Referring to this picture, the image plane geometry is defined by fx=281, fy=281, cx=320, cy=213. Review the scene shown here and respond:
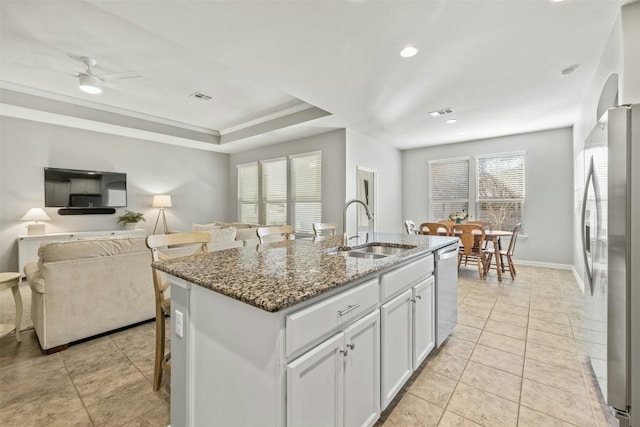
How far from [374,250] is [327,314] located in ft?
4.58

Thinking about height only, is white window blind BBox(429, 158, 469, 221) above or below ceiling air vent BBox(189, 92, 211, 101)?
below

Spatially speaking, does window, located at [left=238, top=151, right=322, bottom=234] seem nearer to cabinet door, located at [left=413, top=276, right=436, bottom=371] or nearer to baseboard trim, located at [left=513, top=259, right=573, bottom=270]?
cabinet door, located at [left=413, top=276, right=436, bottom=371]

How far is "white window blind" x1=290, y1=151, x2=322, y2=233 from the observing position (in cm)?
562

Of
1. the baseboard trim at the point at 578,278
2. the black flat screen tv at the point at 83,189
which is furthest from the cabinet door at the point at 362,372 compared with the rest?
the black flat screen tv at the point at 83,189

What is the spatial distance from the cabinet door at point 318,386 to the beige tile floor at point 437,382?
66cm

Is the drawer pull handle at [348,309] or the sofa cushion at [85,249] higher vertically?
the sofa cushion at [85,249]

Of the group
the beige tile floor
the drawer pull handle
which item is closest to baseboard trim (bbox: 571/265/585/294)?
the beige tile floor

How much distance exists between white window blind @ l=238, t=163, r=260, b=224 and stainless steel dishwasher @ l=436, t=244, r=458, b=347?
16.8 ft

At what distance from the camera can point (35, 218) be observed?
4602mm

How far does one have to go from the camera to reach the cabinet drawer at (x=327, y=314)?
1025 mm

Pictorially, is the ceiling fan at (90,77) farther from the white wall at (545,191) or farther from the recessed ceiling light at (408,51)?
the white wall at (545,191)

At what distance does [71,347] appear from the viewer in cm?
248

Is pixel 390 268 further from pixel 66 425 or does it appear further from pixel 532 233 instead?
pixel 532 233

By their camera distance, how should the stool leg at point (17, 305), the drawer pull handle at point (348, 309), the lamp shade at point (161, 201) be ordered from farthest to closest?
the lamp shade at point (161, 201), the stool leg at point (17, 305), the drawer pull handle at point (348, 309)
